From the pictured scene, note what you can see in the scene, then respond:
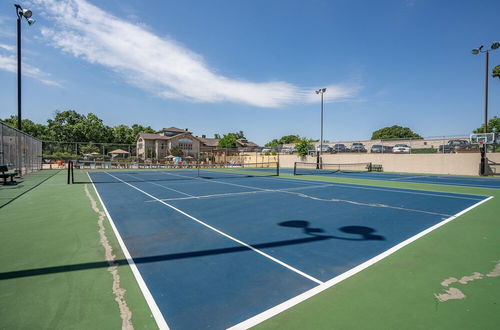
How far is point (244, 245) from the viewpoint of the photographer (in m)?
5.18

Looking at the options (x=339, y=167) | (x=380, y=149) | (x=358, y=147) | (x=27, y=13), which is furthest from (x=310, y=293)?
(x=358, y=147)

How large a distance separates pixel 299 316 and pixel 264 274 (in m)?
1.12

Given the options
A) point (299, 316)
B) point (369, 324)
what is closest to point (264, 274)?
point (299, 316)

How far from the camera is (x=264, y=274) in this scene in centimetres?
394

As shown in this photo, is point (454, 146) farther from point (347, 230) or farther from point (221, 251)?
point (221, 251)

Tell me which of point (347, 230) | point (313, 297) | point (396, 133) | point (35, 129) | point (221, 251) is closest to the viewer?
point (313, 297)

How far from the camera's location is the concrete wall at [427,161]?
26516 millimetres

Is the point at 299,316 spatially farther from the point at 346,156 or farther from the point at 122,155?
the point at 122,155

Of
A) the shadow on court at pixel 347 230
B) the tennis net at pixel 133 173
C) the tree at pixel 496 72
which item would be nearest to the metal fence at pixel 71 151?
the tennis net at pixel 133 173

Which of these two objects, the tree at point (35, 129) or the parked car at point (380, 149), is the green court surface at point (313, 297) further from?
the tree at point (35, 129)

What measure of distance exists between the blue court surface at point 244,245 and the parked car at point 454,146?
22389 mm

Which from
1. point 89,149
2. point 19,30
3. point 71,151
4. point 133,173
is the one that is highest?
point 19,30

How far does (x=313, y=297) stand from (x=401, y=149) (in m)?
33.8

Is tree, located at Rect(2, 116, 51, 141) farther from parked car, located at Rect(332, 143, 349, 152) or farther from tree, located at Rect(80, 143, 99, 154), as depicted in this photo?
parked car, located at Rect(332, 143, 349, 152)
